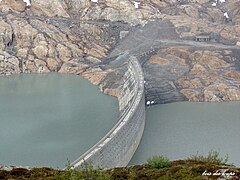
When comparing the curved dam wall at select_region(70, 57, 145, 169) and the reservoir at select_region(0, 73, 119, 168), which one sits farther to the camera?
the reservoir at select_region(0, 73, 119, 168)

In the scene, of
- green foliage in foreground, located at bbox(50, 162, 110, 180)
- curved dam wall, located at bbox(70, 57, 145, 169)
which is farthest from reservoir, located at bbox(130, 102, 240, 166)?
green foliage in foreground, located at bbox(50, 162, 110, 180)

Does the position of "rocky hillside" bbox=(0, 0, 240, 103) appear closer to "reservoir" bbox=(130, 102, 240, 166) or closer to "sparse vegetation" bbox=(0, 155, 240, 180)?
"reservoir" bbox=(130, 102, 240, 166)

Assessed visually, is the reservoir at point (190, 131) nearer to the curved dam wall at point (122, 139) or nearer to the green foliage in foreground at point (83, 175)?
the curved dam wall at point (122, 139)

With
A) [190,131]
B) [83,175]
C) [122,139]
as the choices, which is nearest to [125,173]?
[83,175]

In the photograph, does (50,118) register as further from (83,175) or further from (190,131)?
(83,175)

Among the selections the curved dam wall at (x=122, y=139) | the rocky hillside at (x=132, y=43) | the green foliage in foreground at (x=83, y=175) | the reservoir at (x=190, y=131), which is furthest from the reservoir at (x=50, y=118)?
the green foliage in foreground at (x=83, y=175)

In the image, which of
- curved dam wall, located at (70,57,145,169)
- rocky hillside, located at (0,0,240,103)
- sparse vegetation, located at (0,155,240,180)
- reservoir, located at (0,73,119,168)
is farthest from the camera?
rocky hillside, located at (0,0,240,103)

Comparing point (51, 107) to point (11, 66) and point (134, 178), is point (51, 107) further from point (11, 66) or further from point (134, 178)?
point (134, 178)
